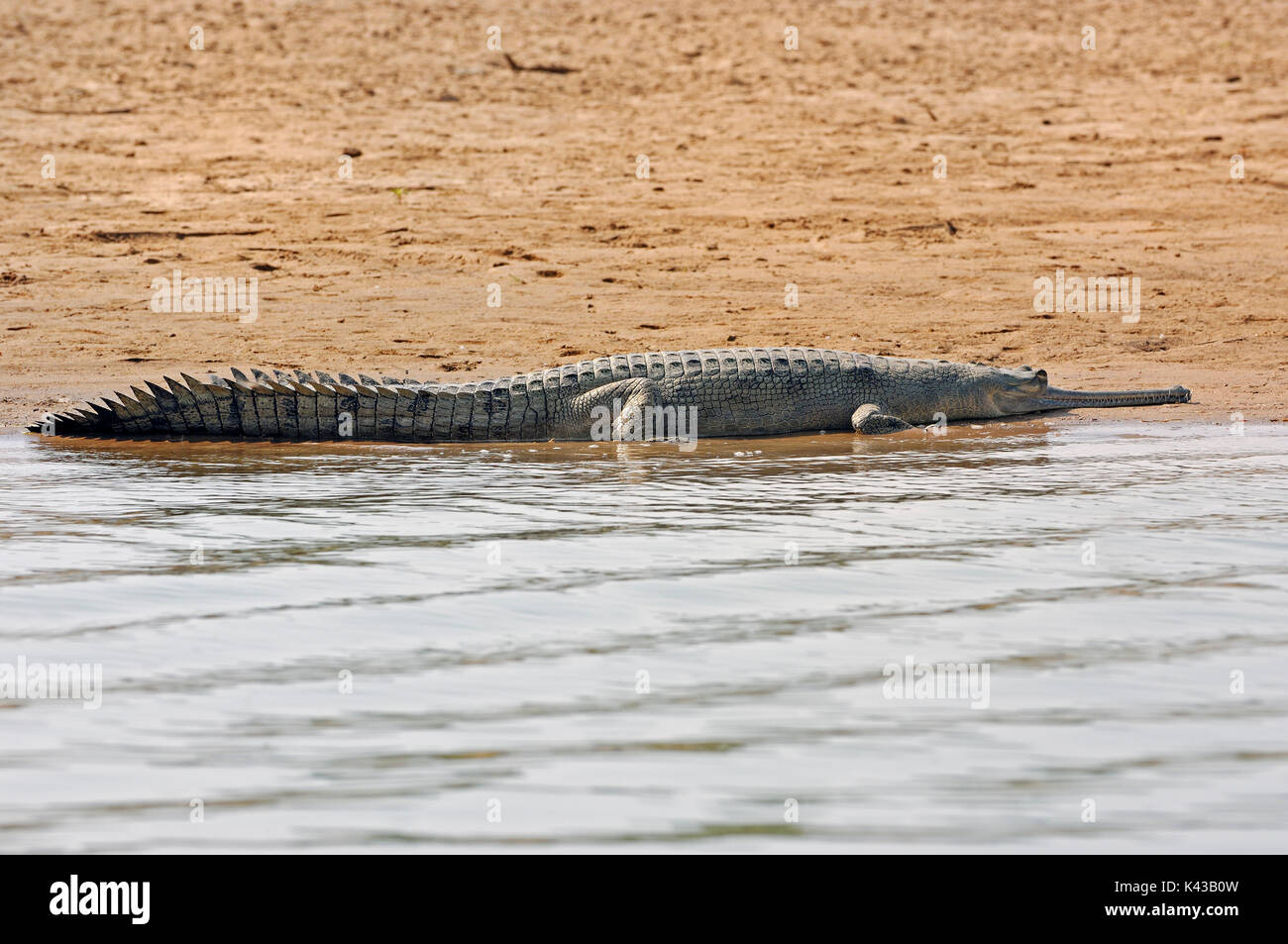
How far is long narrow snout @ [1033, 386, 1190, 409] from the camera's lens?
886 centimetres

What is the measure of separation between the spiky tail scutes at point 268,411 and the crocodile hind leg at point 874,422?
8.04 ft

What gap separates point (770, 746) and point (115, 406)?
5.98 meters

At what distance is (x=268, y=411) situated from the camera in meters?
8.14

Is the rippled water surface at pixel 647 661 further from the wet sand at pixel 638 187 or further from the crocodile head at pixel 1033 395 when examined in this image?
the wet sand at pixel 638 187

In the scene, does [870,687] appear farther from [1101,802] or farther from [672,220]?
[672,220]

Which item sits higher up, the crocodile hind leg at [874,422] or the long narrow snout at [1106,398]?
the long narrow snout at [1106,398]

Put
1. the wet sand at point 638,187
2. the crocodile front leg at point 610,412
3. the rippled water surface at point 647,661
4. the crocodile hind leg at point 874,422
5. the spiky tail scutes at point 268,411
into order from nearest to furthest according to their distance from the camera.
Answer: the rippled water surface at point 647,661 → the spiky tail scutes at point 268,411 → the crocodile front leg at point 610,412 → the crocodile hind leg at point 874,422 → the wet sand at point 638,187

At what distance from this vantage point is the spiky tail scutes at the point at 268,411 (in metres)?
8.08

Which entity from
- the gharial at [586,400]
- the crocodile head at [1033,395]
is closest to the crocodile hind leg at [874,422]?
the gharial at [586,400]

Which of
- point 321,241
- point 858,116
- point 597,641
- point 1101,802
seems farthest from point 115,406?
point 858,116

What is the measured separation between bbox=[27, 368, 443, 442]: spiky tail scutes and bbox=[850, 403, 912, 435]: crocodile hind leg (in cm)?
245

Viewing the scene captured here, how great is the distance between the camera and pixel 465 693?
3510 millimetres

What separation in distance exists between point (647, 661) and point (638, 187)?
31.6 ft

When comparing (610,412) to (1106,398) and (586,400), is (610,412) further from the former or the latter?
(1106,398)
